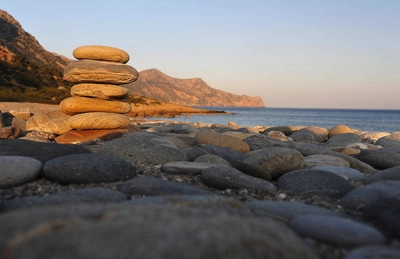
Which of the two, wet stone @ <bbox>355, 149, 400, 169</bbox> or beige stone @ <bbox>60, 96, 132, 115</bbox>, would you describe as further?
beige stone @ <bbox>60, 96, 132, 115</bbox>

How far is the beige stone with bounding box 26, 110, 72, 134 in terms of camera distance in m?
9.81

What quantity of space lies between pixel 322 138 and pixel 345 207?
941 centimetres

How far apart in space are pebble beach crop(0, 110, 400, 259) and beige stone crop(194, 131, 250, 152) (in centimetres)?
109

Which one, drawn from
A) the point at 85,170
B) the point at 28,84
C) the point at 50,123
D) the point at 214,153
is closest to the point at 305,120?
the point at 28,84

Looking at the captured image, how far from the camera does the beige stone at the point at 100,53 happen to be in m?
8.76

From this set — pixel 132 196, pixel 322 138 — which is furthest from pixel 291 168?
pixel 322 138

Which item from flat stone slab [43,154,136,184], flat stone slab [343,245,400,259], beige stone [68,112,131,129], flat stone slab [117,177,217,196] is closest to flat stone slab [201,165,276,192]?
flat stone slab [117,177,217,196]

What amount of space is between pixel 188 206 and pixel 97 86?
7.29m

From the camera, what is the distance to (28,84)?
36750 millimetres

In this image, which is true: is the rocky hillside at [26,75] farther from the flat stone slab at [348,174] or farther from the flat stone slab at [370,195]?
the flat stone slab at [370,195]

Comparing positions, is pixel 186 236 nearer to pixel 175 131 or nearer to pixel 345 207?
pixel 345 207

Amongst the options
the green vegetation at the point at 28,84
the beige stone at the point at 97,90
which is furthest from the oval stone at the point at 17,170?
the green vegetation at the point at 28,84

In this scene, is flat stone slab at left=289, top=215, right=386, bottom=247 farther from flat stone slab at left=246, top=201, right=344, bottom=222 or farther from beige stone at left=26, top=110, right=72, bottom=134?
beige stone at left=26, top=110, right=72, bottom=134

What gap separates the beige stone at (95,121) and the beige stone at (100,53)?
1.48m
